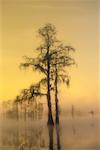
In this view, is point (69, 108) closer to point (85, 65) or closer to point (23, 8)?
point (85, 65)

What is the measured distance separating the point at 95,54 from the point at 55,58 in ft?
0.89

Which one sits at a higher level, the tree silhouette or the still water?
the tree silhouette

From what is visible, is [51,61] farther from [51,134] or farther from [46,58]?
[51,134]

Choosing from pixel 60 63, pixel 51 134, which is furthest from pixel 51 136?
pixel 60 63

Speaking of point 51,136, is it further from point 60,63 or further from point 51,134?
point 60,63

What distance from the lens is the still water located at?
2.62 meters

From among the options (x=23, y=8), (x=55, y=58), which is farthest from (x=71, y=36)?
(x=23, y=8)

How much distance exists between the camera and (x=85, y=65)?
275cm

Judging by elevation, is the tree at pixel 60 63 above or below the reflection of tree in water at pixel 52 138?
above

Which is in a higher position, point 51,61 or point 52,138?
point 51,61

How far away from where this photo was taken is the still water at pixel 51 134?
2.62 meters

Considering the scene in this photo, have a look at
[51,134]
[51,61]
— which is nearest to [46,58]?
[51,61]

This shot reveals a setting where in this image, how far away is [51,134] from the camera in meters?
2.67

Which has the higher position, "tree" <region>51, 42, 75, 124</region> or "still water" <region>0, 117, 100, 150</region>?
"tree" <region>51, 42, 75, 124</region>
